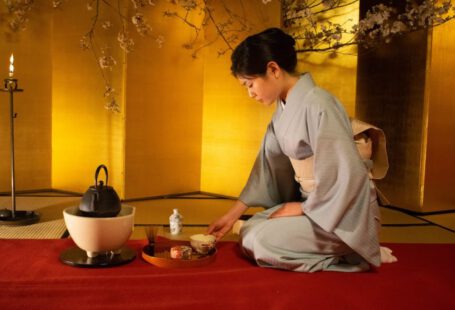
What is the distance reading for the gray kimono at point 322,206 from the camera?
77.3 inches

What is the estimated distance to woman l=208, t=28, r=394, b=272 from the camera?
1.97 metres

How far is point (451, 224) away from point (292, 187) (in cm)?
159

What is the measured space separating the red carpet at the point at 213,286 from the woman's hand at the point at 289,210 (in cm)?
24

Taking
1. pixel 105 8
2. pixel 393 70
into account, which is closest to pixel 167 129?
pixel 105 8

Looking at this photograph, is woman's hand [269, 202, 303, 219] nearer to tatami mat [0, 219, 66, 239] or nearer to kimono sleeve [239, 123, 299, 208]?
kimono sleeve [239, 123, 299, 208]

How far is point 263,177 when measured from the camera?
2477mm

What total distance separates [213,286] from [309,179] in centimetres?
66

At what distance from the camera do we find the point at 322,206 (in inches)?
79.0

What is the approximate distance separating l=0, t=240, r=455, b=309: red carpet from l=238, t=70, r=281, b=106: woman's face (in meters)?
0.71

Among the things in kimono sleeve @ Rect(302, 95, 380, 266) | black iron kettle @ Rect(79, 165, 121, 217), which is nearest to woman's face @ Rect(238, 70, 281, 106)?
kimono sleeve @ Rect(302, 95, 380, 266)

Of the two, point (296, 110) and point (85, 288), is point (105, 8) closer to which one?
point (296, 110)

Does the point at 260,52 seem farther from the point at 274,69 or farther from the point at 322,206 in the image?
the point at 322,206

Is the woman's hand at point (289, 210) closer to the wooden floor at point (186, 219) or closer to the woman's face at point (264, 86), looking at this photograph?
the woman's face at point (264, 86)

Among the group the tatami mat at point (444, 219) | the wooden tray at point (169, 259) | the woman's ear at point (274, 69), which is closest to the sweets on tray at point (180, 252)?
the wooden tray at point (169, 259)
